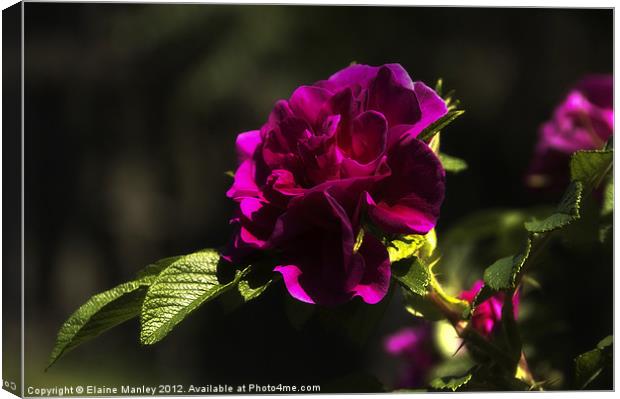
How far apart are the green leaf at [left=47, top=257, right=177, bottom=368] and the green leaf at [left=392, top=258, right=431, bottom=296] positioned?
180 millimetres

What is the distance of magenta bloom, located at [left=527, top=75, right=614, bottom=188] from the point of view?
1.18m

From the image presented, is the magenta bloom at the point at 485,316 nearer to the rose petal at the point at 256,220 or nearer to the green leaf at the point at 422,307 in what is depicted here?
the green leaf at the point at 422,307

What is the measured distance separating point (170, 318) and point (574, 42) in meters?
2.22

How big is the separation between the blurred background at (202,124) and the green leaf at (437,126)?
5.39 ft

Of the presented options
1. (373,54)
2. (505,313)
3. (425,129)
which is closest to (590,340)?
(505,313)

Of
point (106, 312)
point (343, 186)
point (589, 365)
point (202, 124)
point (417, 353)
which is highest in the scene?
point (343, 186)

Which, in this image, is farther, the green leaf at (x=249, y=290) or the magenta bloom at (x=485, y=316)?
the magenta bloom at (x=485, y=316)

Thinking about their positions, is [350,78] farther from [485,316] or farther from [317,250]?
[485,316]

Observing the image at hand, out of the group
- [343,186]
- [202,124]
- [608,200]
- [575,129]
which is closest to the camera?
[343,186]

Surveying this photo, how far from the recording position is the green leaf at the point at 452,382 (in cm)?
74

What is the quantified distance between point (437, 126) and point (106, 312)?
0.98 feet

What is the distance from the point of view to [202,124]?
3.99 m

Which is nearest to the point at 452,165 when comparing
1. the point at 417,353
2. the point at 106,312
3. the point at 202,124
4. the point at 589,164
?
A: the point at 589,164

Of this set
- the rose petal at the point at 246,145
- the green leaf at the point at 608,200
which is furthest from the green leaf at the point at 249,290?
the green leaf at the point at 608,200
